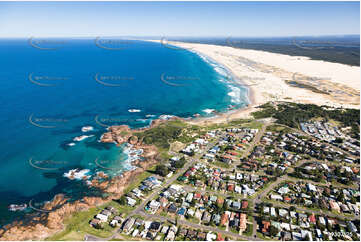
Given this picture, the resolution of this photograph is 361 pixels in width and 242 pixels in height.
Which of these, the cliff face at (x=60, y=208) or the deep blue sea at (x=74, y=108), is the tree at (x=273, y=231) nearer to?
the cliff face at (x=60, y=208)

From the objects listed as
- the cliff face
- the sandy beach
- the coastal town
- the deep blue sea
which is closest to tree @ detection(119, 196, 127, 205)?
the coastal town

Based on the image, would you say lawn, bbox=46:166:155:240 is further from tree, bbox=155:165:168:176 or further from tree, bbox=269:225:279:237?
tree, bbox=269:225:279:237

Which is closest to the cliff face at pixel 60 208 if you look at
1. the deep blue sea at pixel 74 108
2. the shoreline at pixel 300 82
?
the deep blue sea at pixel 74 108

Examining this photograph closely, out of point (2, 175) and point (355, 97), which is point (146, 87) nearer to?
point (2, 175)

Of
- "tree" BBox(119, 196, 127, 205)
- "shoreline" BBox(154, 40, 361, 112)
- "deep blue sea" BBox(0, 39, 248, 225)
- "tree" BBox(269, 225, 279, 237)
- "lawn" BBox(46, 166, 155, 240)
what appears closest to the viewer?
"lawn" BBox(46, 166, 155, 240)

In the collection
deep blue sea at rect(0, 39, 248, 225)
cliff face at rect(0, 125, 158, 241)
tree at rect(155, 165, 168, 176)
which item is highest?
deep blue sea at rect(0, 39, 248, 225)

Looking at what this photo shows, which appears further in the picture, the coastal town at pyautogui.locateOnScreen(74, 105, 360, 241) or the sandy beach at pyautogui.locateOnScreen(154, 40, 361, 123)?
the sandy beach at pyautogui.locateOnScreen(154, 40, 361, 123)

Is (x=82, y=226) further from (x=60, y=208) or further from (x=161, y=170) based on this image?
(x=161, y=170)
